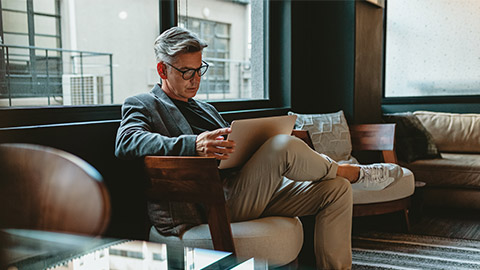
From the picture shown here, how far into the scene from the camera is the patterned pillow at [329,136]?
3.37 metres

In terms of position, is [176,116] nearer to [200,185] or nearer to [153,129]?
[153,129]

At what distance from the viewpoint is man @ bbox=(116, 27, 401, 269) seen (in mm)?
1853

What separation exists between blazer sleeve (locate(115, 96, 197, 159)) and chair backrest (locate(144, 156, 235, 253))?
0.06 metres

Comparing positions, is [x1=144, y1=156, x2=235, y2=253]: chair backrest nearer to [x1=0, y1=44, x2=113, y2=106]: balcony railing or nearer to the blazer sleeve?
the blazer sleeve

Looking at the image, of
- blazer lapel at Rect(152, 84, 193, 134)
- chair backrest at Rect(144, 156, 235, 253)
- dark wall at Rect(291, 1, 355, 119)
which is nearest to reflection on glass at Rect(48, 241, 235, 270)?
chair backrest at Rect(144, 156, 235, 253)

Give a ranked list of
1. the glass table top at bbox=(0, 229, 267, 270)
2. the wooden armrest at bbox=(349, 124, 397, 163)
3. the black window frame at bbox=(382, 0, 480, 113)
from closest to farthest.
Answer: the glass table top at bbox=(0, 229, 267, 270), the wooden armrest at bbox=(349, 124, 397, 163), the black window frame at bbox=(382, 0, 480, 113)

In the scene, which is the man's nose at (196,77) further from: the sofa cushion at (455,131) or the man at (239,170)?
the sofa cushion at (455,131)

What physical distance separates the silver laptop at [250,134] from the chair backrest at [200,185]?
8.7 inches

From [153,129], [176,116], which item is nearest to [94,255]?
[153,129]

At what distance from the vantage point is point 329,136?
11.2 feet

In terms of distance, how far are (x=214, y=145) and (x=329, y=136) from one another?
1741mm

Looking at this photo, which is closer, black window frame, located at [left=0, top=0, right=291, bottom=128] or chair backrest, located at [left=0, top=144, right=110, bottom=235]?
chair backrest, located at [left=0, top=144, right=110, bottom=235]

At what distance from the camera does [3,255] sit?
24.6 inches

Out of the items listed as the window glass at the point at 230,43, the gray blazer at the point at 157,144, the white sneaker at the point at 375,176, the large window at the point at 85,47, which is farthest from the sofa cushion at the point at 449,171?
the gray blazer at the point at 157,144
